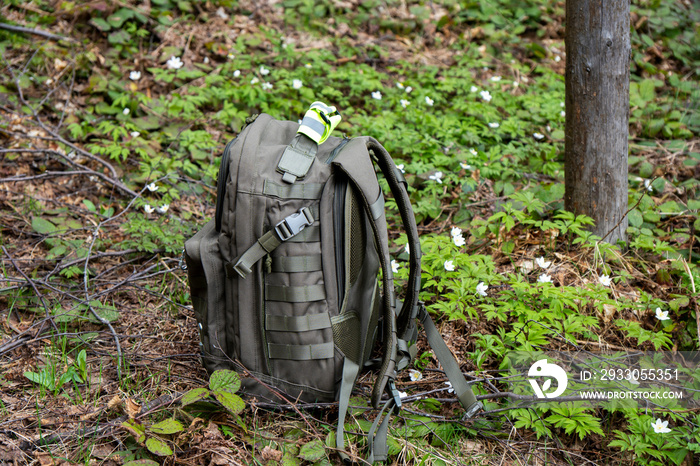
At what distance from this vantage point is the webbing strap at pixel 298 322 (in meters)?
1.72

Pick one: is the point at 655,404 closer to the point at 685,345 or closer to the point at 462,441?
the point at 685,345

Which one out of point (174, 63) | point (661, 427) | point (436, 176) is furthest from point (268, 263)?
point (174, 63)

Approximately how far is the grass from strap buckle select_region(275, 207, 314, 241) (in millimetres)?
628

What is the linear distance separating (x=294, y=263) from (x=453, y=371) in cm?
71

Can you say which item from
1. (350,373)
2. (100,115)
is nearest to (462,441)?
(350,373)

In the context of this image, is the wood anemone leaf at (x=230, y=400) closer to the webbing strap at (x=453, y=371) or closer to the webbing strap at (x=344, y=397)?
the webbing strap at (x=344, y=397)

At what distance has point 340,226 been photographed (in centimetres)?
177

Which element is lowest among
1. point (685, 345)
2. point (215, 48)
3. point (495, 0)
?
point (685, 345)

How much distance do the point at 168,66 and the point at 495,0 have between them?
3294mm

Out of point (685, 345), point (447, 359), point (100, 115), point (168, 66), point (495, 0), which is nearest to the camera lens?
point (447, 359)

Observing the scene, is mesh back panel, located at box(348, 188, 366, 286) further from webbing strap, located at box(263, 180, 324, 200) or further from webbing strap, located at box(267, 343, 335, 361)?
webbing strap, located at box(267, 343, 335, 361)

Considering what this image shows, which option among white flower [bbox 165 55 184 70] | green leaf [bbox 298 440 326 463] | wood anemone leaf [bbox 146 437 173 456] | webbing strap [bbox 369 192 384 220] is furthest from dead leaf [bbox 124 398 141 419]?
white flower [bbox 165 55 184 70]

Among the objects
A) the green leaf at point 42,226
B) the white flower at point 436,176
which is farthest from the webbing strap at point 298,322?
the green leaf at point 42,226

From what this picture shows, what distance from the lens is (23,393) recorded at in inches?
72.6
